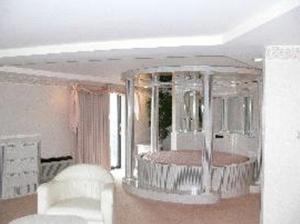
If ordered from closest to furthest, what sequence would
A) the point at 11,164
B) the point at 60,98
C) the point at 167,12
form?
the point at 167,12, the point at 11,164, the point at 60,98

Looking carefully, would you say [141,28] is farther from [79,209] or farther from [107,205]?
[79,209]

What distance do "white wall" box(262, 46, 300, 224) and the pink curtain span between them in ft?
16.7

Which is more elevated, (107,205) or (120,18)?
(120,18)

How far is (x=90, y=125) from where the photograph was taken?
890 centimetres

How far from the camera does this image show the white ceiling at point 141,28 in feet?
10.3

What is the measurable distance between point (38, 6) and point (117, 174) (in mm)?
6615

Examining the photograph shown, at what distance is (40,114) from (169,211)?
3666 mm

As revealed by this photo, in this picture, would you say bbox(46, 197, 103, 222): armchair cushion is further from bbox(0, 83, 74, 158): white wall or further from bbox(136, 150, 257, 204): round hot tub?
bbox(0, 83, 74, 158): white wall

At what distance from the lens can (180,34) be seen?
4301mm

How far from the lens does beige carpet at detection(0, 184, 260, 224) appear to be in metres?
5.46

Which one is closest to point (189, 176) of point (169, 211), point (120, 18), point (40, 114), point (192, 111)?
point (169, 211)

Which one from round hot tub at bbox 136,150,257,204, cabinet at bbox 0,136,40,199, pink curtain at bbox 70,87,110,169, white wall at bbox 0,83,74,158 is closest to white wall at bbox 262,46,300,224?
Answer: round hot tub at bbox 136,150,257,204

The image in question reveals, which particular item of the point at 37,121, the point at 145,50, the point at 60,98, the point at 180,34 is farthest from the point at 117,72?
the point at 180,34

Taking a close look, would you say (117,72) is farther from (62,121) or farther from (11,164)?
(11,164)
